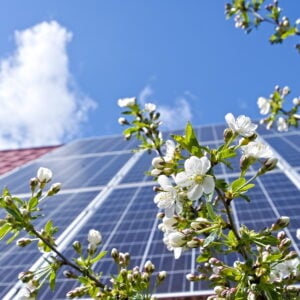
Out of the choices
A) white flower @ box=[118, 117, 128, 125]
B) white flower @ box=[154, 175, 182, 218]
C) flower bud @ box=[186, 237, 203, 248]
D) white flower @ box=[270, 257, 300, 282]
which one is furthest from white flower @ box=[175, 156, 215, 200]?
white flower @ box=[118, 117, 128, 125]

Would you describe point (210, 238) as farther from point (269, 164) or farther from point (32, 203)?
point (32, 203)

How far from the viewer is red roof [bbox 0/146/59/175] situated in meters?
20.8

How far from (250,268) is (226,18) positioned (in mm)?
4491

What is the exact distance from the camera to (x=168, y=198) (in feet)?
6.99

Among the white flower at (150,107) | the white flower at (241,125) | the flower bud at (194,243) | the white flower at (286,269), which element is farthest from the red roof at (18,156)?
the white flower at (241,125)

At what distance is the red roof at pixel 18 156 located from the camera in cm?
2075

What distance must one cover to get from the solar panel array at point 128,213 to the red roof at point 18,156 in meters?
10.1

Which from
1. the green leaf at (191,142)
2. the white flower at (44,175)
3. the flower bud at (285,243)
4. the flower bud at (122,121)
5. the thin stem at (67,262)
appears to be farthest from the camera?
the flower bud at (122,121)

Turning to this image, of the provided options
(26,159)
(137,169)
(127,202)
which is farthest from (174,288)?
(26,159)

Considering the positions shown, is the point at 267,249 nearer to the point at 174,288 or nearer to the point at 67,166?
the point at 174,288

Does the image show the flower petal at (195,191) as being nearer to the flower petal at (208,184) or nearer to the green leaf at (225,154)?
the flower petal at (208,184)

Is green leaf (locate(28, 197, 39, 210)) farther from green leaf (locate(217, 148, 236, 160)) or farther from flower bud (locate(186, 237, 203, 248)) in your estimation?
green leaf (locate(217, 148, 236, 160))

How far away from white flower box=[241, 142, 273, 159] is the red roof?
1891 centimetres

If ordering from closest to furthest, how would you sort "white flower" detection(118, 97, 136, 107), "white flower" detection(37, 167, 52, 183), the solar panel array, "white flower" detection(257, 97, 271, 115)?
"white flower" detection(37, 167, 52, 183) < "white flower" detection(118, 97, 136, 107) < the solar panel array < "white flower" detection(257, 97, 271, 115)
